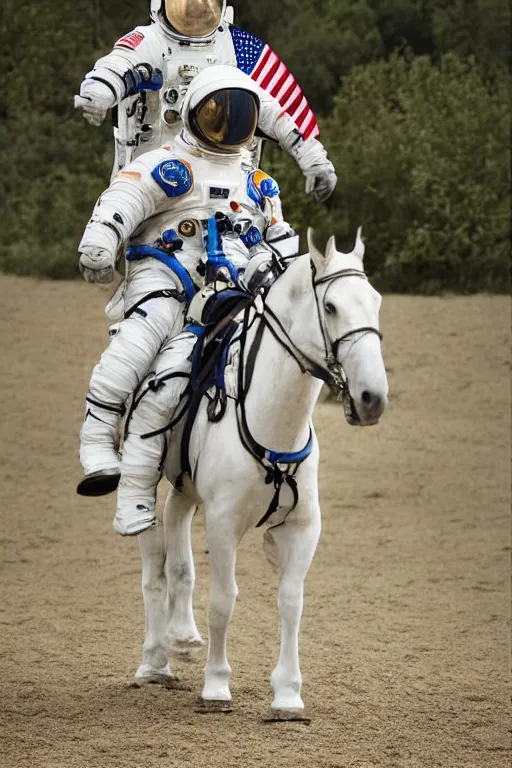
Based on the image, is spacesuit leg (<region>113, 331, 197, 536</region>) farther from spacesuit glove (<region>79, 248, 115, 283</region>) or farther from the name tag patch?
the name tag patch

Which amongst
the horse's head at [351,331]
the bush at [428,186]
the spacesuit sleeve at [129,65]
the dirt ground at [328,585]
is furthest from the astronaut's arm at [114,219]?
the bush at [428,186]

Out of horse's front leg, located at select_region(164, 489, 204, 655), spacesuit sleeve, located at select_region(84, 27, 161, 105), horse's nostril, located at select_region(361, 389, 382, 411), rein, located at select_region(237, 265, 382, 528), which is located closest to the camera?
horse's nostril, located at select_region(361, 389, 382, 411)

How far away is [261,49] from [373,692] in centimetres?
301

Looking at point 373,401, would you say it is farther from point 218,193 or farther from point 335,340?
point 218,193

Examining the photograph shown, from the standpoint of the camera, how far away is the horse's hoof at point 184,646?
21.1ft

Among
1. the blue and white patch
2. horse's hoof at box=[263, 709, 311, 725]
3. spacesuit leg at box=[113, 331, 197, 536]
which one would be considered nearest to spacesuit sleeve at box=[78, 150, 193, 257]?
the blue and white patch

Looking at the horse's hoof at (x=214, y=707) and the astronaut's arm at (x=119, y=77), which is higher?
the astronaut's arm at (x=119, y=77)

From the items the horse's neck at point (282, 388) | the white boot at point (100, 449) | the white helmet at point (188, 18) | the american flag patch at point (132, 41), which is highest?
the white helmet at point (188, 18)

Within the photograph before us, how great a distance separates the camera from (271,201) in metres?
6.12

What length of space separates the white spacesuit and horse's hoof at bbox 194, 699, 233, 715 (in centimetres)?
224

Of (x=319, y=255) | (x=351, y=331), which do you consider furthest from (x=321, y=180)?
(x=351, y=331)

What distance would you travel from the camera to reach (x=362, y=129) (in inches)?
696

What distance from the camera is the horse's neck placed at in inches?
205

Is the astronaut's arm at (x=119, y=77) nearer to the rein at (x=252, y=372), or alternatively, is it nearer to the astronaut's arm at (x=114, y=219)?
the astronaut's arm at (x=114, y=219)
